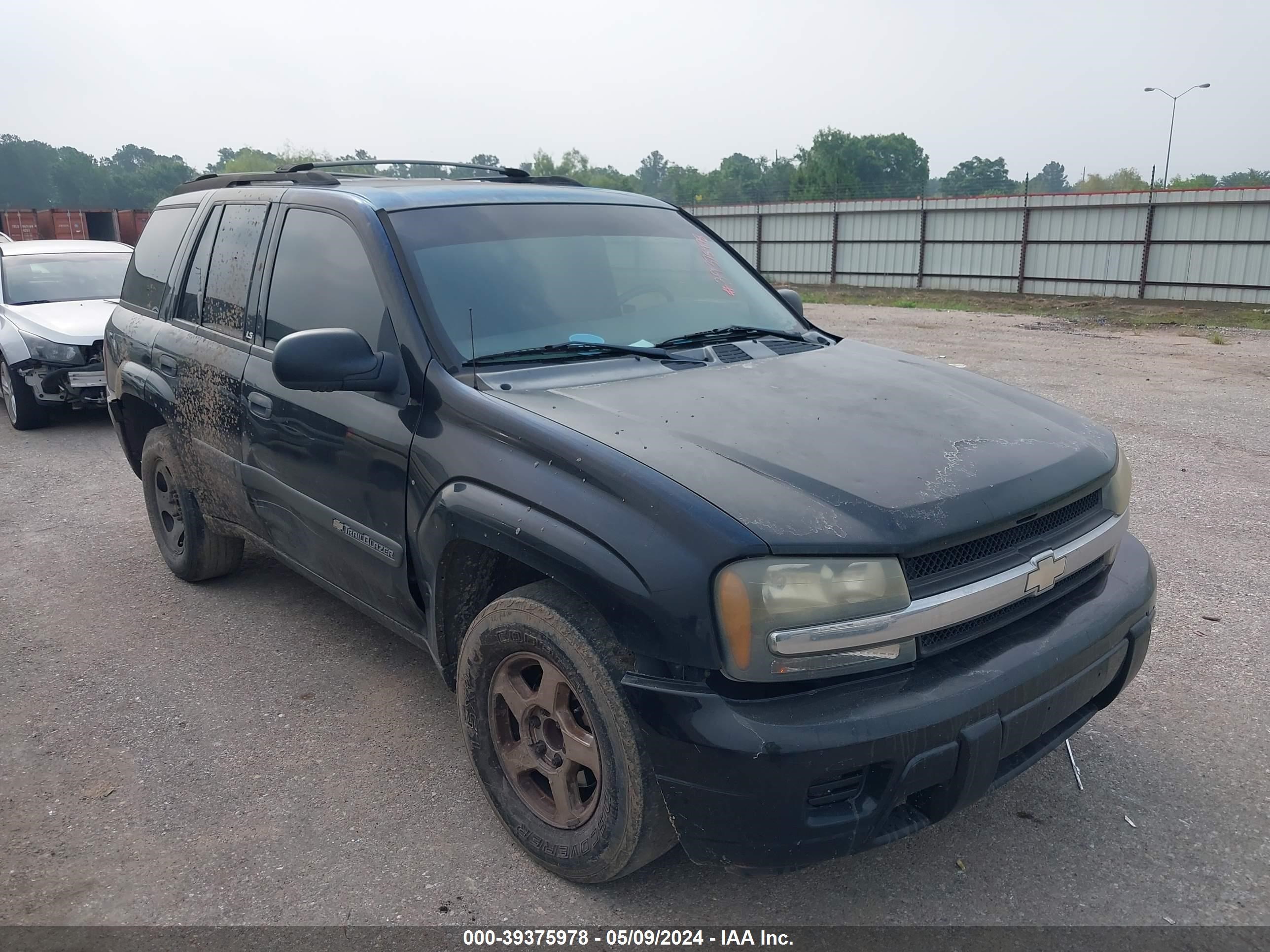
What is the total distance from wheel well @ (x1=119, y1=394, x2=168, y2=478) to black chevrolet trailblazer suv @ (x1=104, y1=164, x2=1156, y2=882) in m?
0.87

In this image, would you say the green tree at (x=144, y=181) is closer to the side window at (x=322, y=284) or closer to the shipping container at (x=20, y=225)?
the shipping container at (x=20, y=225)

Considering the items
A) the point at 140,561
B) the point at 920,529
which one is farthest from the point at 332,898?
the point at 140,561

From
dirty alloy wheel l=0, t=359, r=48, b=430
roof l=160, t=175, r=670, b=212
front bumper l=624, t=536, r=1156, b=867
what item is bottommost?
dirty alloy wheel l=0, t=359, r=48, b=430

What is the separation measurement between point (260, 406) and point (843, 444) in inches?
87.4

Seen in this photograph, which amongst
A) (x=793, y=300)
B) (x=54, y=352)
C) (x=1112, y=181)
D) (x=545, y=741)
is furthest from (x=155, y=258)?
(x=1112, y=181)

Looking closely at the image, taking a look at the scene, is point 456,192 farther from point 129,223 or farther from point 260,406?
point 129,223

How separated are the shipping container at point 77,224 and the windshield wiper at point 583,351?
30.4m

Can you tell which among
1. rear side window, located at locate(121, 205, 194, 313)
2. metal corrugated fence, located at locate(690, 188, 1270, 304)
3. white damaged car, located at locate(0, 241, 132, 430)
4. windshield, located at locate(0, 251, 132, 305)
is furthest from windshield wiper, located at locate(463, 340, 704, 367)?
metal corrugated fence, located at locate(690, 188, 1270, 304)

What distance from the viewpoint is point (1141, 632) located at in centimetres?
272

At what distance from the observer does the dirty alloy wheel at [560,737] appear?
227 cm

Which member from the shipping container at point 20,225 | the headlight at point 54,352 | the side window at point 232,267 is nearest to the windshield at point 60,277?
the headlight at point 54,352

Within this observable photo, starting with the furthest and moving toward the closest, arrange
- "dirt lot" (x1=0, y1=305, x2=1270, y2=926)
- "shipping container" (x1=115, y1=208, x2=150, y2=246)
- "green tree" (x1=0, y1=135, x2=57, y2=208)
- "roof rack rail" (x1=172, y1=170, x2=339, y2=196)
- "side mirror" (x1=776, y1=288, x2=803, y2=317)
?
"green tree" (x1=0, y1=135, x2=57, y2=208) < "shipping container" (x1=115, y1=208, x2=150, y2=246) < "side mirror" (x1=776, y1=288, x2=803, y2=317) < "roof rack rail" (x1=172, y1=170, x2=339, y2=196) < "dirt lot" (x1=0, y1=305, x2=1270, y2=926)

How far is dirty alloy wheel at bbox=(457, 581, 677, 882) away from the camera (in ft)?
7.45

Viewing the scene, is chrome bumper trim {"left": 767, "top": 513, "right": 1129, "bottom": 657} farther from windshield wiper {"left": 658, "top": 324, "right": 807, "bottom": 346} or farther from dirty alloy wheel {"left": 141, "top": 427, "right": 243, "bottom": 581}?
dirty alloy wheel {"left": 141, "top": 427, "right": 243, "bottom": 581}
